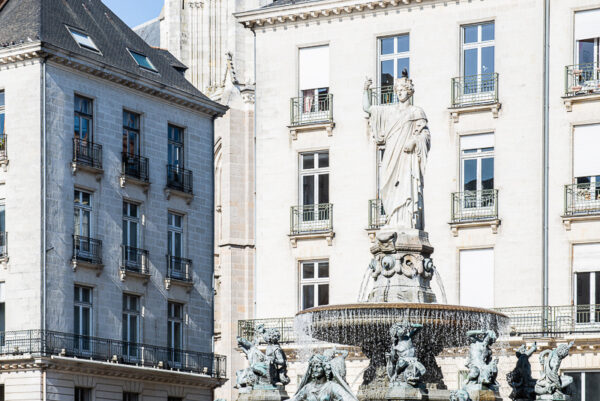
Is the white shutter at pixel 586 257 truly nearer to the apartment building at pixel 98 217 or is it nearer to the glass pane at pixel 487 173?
the glass pane at pixel 487 173

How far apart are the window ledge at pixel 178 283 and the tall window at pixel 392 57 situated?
11867mm

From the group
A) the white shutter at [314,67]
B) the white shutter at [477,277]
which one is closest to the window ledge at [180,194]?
the white shutter at [314,67]

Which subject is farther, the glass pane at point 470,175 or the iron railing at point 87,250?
the iron railing at point 87,250

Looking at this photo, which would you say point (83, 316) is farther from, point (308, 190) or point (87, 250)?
point (308, 190)

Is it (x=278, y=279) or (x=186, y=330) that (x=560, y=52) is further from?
(x=186, y=330)

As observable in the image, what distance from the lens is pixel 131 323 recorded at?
56.8m

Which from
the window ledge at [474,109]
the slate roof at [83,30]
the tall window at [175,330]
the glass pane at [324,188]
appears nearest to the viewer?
the window ledge at [474,109]

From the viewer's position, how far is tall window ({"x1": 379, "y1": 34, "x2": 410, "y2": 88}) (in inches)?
2069

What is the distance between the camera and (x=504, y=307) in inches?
1954

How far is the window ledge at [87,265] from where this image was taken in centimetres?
5362

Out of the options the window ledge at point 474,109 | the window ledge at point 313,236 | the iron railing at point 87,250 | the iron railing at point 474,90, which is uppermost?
the iron railing at point 474,90

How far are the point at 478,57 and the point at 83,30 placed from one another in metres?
15.0

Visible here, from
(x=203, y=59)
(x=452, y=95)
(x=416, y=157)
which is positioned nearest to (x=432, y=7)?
(x=452, y=95)

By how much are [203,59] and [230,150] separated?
13782mm
